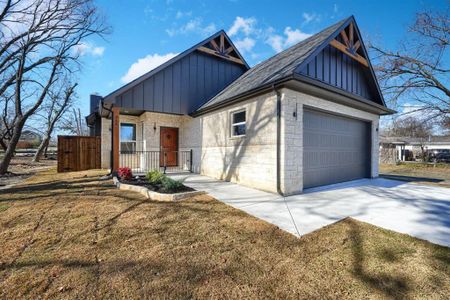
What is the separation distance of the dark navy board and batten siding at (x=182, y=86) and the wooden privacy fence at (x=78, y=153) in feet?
18.9

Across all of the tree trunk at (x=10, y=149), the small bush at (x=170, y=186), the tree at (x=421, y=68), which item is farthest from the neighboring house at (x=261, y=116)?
the tree at (x=421, y=68)

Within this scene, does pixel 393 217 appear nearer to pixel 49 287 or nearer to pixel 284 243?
pixel 284 243

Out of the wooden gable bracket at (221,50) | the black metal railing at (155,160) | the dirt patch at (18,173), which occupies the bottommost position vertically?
the dirt patch at (18,173)

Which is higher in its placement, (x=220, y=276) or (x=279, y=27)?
(x=279, y=27)

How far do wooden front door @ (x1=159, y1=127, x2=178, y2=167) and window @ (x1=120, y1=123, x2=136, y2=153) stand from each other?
1508mm

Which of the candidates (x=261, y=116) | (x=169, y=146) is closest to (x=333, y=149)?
(x=261, y=116)

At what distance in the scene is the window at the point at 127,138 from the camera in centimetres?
1102

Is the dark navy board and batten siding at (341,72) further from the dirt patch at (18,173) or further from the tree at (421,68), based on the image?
the dirt patch at (18,173)

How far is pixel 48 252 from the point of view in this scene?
9.39 feet

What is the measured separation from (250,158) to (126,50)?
839 cm

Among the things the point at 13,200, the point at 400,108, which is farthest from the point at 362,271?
the point at 400,108

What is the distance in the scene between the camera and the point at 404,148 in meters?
30.3

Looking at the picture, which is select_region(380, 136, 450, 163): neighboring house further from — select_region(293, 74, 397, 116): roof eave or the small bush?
the small bush

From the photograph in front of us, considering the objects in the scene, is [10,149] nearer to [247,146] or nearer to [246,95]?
[247,146]
